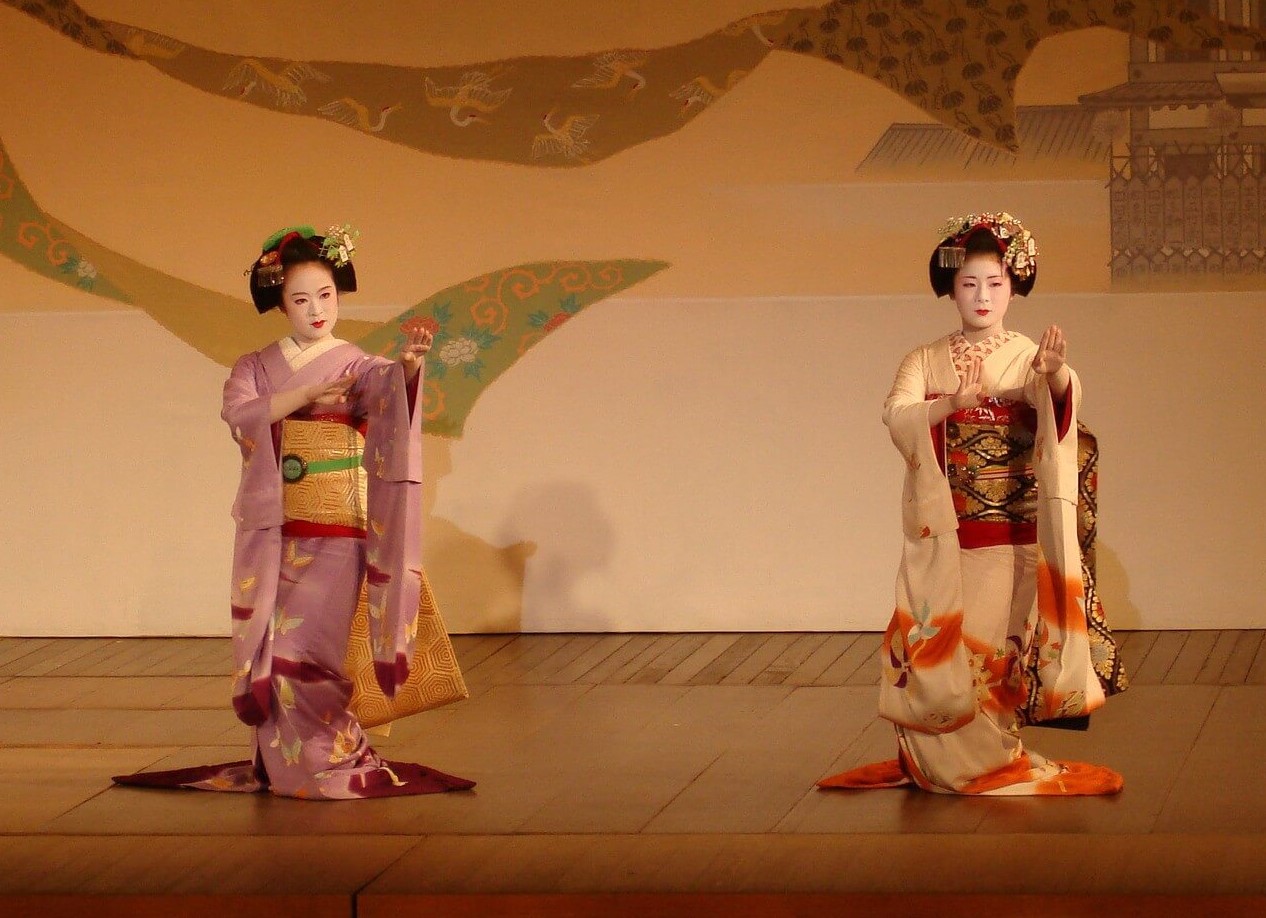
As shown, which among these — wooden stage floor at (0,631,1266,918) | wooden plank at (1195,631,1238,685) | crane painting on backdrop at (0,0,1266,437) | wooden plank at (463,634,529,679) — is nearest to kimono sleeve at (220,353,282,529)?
wooden stage floor at (0,631,1266,918)

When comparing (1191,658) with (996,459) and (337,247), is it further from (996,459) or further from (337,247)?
(337,247)

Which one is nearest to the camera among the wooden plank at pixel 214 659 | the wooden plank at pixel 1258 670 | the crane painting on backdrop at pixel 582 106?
the wooden plank at pixel 1258 670

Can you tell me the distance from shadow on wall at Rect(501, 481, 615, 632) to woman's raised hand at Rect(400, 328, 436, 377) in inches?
102

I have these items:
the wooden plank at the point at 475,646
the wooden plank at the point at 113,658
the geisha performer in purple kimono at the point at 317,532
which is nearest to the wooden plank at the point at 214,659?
the wooden plank at the point at 113,658

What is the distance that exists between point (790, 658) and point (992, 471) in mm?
2175

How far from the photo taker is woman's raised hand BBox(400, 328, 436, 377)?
409 cm

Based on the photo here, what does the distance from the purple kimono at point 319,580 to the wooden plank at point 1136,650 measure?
2.44 meters

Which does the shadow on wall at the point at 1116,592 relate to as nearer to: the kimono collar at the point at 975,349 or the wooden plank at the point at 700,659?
the wooden plank at the point at 700,659

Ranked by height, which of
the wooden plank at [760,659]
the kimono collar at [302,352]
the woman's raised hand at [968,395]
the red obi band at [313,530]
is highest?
the kimono collar at [302,352]

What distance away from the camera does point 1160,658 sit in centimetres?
590

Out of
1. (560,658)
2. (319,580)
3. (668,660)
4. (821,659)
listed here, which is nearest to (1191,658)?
(821,659)

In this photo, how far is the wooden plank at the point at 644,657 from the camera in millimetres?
5867

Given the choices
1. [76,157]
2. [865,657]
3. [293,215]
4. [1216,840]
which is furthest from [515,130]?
[1216,840]

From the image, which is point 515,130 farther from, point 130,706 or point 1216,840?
point 1216,840
